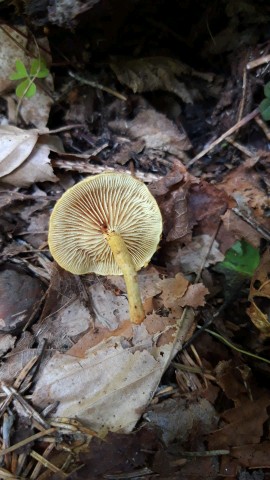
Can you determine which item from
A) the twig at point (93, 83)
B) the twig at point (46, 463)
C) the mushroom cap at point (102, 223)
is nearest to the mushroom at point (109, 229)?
the mushroom cap at point (102, 223)

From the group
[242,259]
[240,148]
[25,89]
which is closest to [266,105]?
[240,148]

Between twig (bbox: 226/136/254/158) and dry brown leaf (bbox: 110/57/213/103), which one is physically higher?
dry brown leaf (bbox: 110/57/213/103)

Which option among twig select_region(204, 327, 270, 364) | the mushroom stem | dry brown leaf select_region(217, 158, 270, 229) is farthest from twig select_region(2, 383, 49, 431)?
dry brown leaf select_region(217, 158, 270, 229)

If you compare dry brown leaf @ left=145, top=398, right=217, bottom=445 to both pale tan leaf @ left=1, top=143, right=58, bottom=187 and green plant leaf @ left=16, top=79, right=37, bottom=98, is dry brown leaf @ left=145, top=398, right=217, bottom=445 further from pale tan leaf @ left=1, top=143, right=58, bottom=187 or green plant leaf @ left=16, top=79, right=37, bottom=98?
green plant leaf @ left=16, top=79, right=37, bottom=98

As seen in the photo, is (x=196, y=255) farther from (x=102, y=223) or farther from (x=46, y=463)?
(x=46, y=463)

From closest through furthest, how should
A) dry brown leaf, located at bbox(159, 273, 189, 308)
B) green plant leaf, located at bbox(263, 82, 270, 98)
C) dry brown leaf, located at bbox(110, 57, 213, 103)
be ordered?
dry brown leaf, located at bbox(159, 273, 189, 308) < green plant leaf, located at bbox(263, 82, 270, 98) < dry brown leaf, located at bbox(110, 57, 213, 103)

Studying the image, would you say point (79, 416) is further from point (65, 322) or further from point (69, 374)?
point (65, 322)

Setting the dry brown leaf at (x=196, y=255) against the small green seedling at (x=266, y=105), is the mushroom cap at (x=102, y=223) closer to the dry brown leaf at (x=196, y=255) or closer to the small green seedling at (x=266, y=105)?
the dry brown leaf at (x=196, y=255)

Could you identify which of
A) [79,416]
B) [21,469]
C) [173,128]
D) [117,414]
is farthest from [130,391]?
[173,128]
